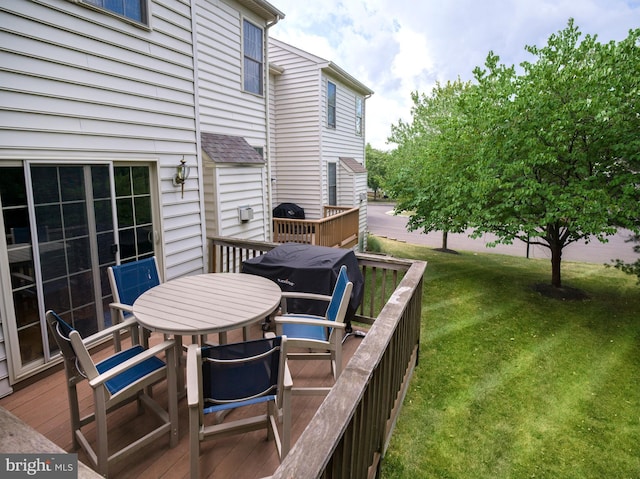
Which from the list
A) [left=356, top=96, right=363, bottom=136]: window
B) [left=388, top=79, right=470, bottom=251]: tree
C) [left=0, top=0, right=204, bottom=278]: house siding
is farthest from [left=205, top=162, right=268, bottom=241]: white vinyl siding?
[left=356, top=96, right=363, bottom=136]: window

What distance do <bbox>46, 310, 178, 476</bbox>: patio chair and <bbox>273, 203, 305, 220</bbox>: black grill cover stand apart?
316 inches

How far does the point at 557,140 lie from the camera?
6461 mm

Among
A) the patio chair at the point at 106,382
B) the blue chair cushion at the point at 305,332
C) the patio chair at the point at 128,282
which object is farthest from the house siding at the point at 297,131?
the patio chair at the point at 106,382

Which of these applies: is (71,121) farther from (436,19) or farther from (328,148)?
(436,19)

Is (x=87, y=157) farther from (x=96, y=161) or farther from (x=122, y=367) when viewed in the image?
(x=122, y=367)

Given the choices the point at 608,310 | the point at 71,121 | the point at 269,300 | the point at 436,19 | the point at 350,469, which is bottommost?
the point at 608,310

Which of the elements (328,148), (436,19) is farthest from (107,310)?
(436,19)

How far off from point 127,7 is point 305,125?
7.69 m

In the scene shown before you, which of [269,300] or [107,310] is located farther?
[107,310]

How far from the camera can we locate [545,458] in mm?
3111

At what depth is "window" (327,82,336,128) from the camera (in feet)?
39.0

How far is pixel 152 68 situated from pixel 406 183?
335 inches

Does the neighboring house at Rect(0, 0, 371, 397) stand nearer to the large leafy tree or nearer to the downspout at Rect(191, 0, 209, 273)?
the downspout at Rect(191, 0, 209, 273)

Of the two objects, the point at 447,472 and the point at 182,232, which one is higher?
the point at 182,232
